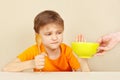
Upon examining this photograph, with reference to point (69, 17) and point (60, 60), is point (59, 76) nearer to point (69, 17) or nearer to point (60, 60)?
point (60, 60)

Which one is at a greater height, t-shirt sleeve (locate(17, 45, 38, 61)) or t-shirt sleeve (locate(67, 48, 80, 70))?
t-shirt sleeve (locate(17, 45, 38, 61))

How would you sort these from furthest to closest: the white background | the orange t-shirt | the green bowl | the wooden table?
the white background → the orange t-shirt → the green bowl → the wooden table

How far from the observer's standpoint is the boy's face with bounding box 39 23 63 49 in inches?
45.2

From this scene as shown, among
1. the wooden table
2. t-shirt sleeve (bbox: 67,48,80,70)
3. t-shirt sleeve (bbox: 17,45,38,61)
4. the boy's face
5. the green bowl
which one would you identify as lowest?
t-shirt sleeve (bbox: 67,48,80,70)

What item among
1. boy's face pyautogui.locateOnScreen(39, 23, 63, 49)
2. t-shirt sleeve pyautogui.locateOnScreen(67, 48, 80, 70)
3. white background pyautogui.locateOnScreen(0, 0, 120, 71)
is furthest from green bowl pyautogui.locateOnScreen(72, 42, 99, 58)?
white background pyautogui.locateOnScreen(0, 0, 120, 71)

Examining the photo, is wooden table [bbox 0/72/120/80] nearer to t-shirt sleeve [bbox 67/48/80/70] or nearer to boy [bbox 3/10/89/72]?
boy [bbox 3/10/89/72]

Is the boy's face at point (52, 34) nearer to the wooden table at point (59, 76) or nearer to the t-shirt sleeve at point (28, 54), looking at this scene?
the t-shirt sleeve at point (28, 54)

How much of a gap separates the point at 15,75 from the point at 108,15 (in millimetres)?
808

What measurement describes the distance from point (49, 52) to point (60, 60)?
70 mm

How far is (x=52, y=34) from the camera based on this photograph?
115cm

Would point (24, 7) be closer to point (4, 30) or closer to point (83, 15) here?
point (4, 30)

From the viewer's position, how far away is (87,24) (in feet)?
4.89

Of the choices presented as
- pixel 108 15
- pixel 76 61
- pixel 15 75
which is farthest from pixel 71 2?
pixel 15 75

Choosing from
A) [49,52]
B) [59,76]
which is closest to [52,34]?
[49,52]
